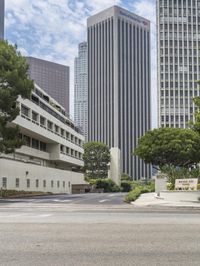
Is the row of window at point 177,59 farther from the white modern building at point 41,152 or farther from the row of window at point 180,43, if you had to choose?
→ the white modern building at point 41,152

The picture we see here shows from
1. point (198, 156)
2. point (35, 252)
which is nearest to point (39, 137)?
point (198, 156)

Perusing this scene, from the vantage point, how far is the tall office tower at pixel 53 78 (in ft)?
539

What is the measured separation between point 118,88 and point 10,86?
14475cm

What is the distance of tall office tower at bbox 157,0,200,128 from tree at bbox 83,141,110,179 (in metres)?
21.5

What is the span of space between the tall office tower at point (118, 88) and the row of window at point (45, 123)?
85.8 metres

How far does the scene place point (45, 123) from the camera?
240 feet

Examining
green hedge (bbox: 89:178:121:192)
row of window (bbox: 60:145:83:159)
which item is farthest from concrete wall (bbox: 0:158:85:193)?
green hedge (bbox: 89:178:121:192)

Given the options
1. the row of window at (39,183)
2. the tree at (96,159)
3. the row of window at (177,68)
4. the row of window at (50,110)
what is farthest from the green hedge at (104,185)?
the row of window at (177,68)

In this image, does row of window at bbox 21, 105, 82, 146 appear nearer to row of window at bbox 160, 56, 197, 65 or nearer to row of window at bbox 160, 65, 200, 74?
row of window at bbox 160, 65, 200, 74

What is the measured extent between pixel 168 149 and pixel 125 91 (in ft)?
406

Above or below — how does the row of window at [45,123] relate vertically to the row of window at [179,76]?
below

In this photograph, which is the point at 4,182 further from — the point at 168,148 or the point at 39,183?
the point at 168,148

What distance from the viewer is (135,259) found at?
9.07 m

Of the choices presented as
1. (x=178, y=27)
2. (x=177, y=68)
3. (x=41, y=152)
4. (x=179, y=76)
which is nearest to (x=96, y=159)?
(x=179, y=76)
